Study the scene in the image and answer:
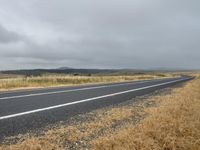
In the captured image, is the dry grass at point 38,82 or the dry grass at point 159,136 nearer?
the dry grass at point 159,136

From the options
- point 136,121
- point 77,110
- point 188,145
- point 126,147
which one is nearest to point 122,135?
point 126,147

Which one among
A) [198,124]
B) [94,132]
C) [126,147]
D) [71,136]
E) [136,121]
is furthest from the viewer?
[136,121]

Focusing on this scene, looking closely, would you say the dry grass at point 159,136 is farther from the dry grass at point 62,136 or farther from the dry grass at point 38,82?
the dry grass at point 38,82

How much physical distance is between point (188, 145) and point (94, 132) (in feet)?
6.81

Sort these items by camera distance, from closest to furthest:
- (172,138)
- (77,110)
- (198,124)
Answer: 1. (172,138)
2. (198,124)
3. (77,110)

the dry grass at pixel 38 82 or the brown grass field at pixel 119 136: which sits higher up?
the brown grass field at pixel 119 136

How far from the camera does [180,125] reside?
6.69m

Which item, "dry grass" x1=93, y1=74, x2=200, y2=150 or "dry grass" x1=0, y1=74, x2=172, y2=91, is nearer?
"dry grass" x1=93, y1=74, x2=200, y2=150

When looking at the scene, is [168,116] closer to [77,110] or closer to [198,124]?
[198,124]

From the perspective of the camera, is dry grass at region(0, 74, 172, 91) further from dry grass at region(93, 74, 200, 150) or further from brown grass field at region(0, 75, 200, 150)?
dry grass at region(93, 74, 200, 150)

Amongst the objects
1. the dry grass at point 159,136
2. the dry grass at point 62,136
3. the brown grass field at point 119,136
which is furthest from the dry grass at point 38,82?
the dry grass at point 159,136

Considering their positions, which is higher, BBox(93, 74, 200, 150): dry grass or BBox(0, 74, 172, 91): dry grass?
BBox(93, 74, 200, 150): dry grass

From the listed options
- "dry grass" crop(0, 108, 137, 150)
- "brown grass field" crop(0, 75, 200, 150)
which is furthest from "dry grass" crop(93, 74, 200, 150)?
"dry grass" crop(0, 108, 137, 150)

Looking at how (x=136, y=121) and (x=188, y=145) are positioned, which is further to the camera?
(x=136, y=121)
